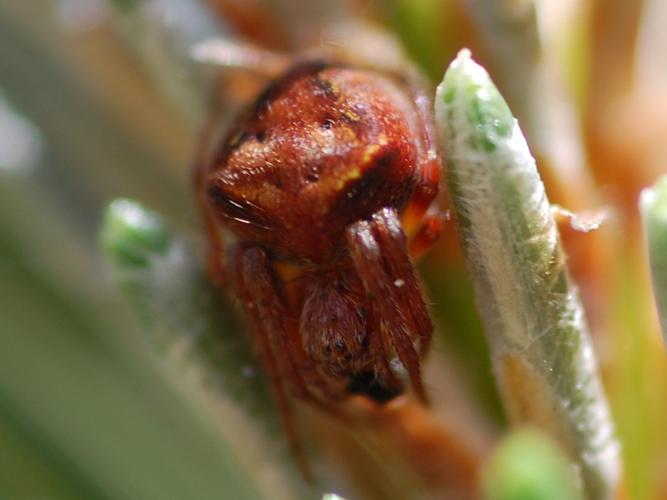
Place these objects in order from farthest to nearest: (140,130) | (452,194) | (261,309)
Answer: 1. (140,130)
2. (261,309)
3. (452,194)

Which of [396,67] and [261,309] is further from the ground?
[396,67]

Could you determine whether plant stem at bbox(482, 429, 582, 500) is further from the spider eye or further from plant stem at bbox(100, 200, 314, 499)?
plant stem at bbox(100, 200, 314, 499)

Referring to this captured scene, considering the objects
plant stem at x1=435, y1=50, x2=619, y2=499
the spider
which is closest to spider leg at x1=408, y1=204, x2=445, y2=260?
the spider

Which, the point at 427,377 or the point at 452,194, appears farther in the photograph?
the point at 427,377

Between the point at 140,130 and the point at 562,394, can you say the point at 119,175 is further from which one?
the point at 562,394

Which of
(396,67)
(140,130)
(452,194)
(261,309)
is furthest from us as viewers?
(140,130)

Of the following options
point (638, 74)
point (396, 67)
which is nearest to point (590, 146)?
point (638, 74)

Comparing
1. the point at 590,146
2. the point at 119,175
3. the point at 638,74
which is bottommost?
the point at 119,175
